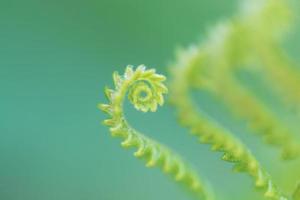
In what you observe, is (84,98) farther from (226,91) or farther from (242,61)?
(226,91)

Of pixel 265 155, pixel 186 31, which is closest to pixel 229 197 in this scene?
pixel 265 155

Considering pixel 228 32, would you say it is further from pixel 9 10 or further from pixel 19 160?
pixel 9 10

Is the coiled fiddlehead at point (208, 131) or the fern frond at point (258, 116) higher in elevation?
the fern frond at point (258, 116)

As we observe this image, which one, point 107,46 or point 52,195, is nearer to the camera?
point 52,195

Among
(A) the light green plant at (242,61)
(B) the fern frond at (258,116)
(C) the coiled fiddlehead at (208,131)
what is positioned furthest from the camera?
(A) the light green plant at (242,61)

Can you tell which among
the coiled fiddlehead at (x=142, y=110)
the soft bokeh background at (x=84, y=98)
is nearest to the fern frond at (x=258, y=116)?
the coiled fiddlehead at (x=142, y=110)

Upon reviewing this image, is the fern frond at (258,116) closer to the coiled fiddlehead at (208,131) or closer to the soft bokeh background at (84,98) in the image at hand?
the coiled fiddlehead at (208,131)
